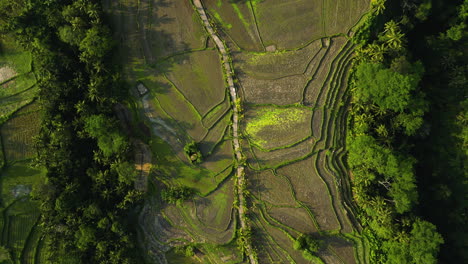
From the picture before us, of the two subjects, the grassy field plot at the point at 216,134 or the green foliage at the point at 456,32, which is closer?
the green foliage at the point at 456,32

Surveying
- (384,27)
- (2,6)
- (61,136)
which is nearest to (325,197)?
(384,27)

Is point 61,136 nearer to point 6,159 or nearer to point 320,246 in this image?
point 6,159

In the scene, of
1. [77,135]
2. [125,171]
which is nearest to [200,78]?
[125,171]

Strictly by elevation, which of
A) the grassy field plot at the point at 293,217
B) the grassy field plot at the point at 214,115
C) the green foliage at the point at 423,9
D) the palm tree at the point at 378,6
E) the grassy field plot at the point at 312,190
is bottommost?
the grassy field plot at the point at 293,217

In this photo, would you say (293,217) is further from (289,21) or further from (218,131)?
(289,21)

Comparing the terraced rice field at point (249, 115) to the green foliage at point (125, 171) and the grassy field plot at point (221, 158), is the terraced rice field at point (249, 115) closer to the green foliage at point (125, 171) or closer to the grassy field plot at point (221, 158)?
the grassy field plot at point (221, 158)

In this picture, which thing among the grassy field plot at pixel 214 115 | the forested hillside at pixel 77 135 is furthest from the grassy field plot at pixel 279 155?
the forested hillside at pixel 77 135
